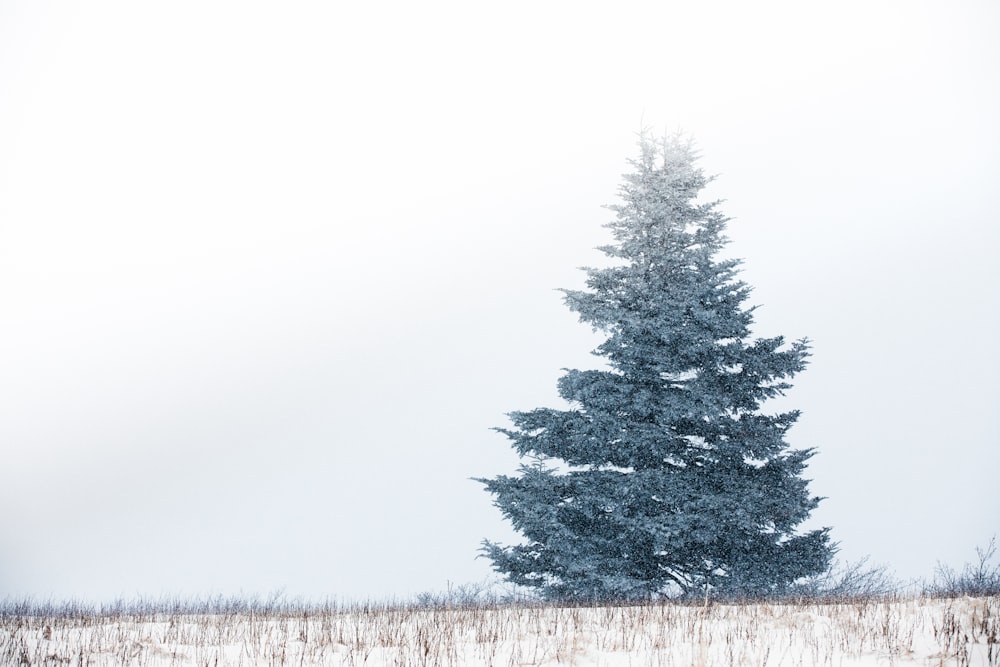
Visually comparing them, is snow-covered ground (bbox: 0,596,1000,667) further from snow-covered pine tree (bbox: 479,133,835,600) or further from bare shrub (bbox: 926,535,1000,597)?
bare shrub (bbox: 926,535,1000,597)

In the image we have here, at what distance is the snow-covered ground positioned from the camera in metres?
5.97

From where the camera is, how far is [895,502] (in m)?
94.0

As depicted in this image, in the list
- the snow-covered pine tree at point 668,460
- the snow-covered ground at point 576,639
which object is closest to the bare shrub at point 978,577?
the snow-covered pine tree at point 668,460

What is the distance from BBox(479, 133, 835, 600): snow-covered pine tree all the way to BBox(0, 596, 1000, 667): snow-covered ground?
10.3 feet

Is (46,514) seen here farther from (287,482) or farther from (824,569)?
(824,569)

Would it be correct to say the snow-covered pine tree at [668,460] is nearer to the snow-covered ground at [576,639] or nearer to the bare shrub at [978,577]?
the bare shrub at [978,577]

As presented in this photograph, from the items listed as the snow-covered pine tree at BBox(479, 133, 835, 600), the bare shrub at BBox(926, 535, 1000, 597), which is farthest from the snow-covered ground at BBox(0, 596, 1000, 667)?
the bare shrub at BBox(926, 535, 1000, 597)

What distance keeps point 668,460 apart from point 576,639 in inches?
281

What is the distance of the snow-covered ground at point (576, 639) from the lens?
235 inches

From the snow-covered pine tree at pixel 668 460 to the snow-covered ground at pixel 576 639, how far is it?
3.13 meters

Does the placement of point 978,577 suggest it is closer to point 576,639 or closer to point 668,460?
point 668,460

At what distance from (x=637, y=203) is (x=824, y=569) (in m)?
8.49

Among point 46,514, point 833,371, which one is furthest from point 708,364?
point 833,371

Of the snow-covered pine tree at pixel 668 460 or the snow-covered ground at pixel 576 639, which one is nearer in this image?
the snow-covered ground at pixel 576 639
